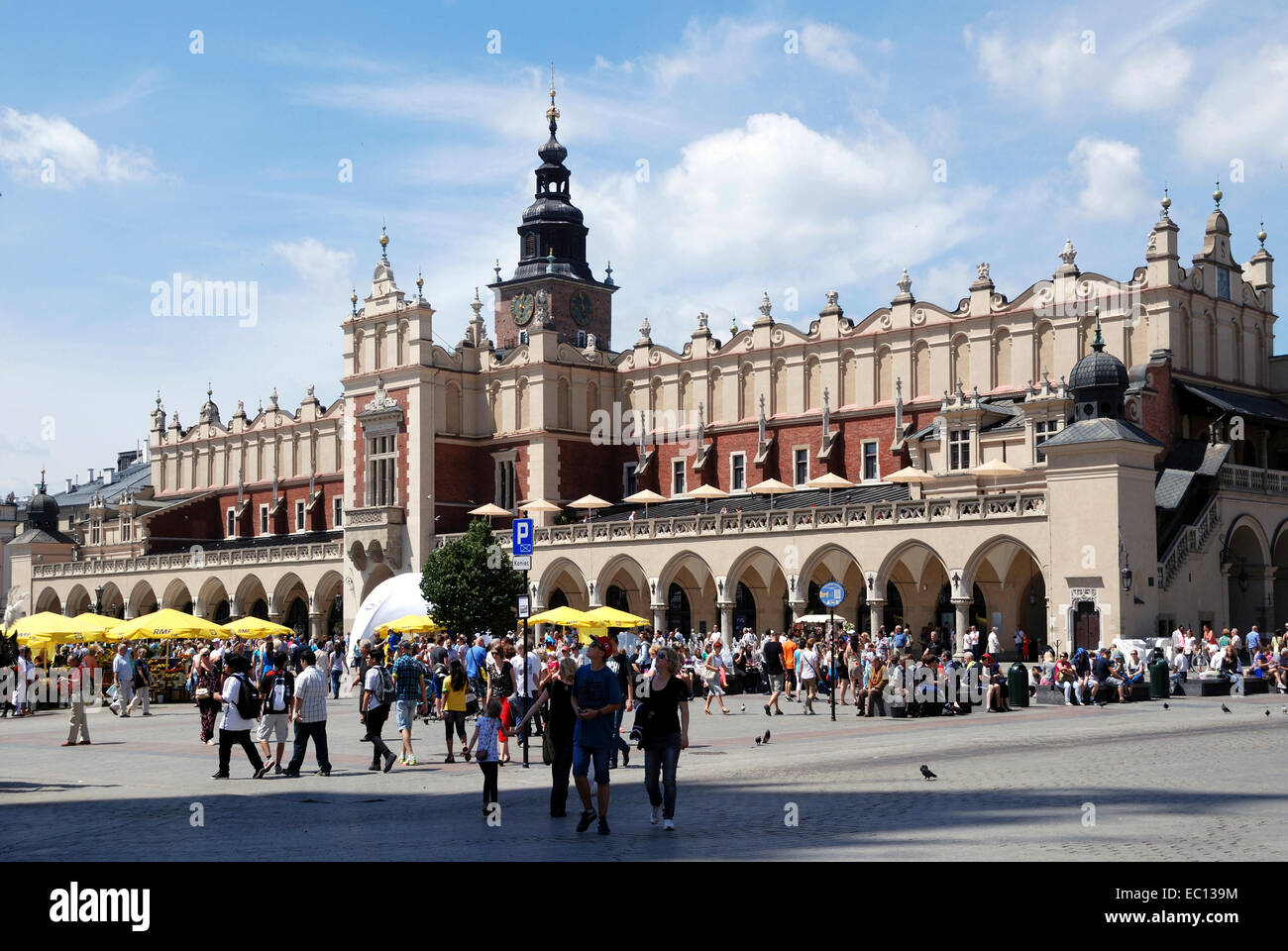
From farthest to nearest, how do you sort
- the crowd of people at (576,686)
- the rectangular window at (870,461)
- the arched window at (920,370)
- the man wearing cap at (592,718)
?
1. the rectangular window at (870,461)
2. the arched window at (920,370)
3. the crowd of people at (576,686)
4. the man wearing cap at (592,718)

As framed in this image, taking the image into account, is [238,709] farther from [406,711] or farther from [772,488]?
[772,488]

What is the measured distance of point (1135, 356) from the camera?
5006 centimetres

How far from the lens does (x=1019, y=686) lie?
3134 cm

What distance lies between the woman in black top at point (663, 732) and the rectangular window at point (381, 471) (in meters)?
52.4

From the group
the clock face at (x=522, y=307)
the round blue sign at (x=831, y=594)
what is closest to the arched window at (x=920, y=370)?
the round blue sign at (x=831, y=594)

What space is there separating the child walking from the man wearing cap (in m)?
1.12

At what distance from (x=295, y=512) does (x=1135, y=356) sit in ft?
151

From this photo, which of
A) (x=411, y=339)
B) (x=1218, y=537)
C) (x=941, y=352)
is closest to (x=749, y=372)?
(x=941, y=352)

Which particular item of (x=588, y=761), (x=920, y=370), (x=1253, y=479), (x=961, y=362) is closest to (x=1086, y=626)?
(x=1253, y=479)

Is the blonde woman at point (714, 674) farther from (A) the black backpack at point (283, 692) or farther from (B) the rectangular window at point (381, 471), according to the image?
(B) the rectangular window at point (381, 471)

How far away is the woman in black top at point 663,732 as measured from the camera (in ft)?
45.0

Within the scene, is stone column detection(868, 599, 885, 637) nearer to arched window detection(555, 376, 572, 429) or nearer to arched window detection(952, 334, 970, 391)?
arched window detection(952, 334, 970, 391)

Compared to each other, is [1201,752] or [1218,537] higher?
[1218,537]
